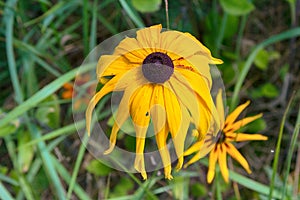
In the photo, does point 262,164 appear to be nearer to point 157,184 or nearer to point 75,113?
point 157,184

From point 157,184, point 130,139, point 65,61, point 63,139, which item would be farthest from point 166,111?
point 65,61

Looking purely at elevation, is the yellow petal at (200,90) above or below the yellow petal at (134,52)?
below

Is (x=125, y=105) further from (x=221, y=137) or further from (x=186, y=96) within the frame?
(x=221, y=137)

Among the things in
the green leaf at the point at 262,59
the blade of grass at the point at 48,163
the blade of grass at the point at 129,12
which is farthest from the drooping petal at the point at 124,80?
the green leaf at the point at 262,59

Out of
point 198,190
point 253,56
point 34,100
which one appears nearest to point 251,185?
point 198,190

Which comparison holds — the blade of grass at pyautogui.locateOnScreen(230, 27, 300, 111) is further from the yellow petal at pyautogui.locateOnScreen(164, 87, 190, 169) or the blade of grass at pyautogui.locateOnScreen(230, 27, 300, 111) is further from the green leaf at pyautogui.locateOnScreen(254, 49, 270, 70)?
the yellow petal at pyautogui.locateOnScreen(164, 87, 190, 169)

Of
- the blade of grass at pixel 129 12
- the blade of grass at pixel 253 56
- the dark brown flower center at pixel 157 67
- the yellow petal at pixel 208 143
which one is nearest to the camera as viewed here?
the dark brown flower center at pixel 157 67

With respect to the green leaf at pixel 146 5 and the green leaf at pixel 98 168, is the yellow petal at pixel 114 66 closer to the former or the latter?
the green leaf at pixel 146 5

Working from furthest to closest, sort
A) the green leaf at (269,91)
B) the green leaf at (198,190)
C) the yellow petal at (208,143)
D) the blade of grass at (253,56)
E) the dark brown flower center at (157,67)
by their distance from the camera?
the green leaf at (269,91)
the green leaf at (198,190)
the blade of grass at (253,56)
the yellow petal at (208,143)
the dark brown flower center at (157,67)

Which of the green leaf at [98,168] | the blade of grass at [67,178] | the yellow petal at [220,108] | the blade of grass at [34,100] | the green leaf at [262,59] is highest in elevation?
the blade of grass at [34,100]
